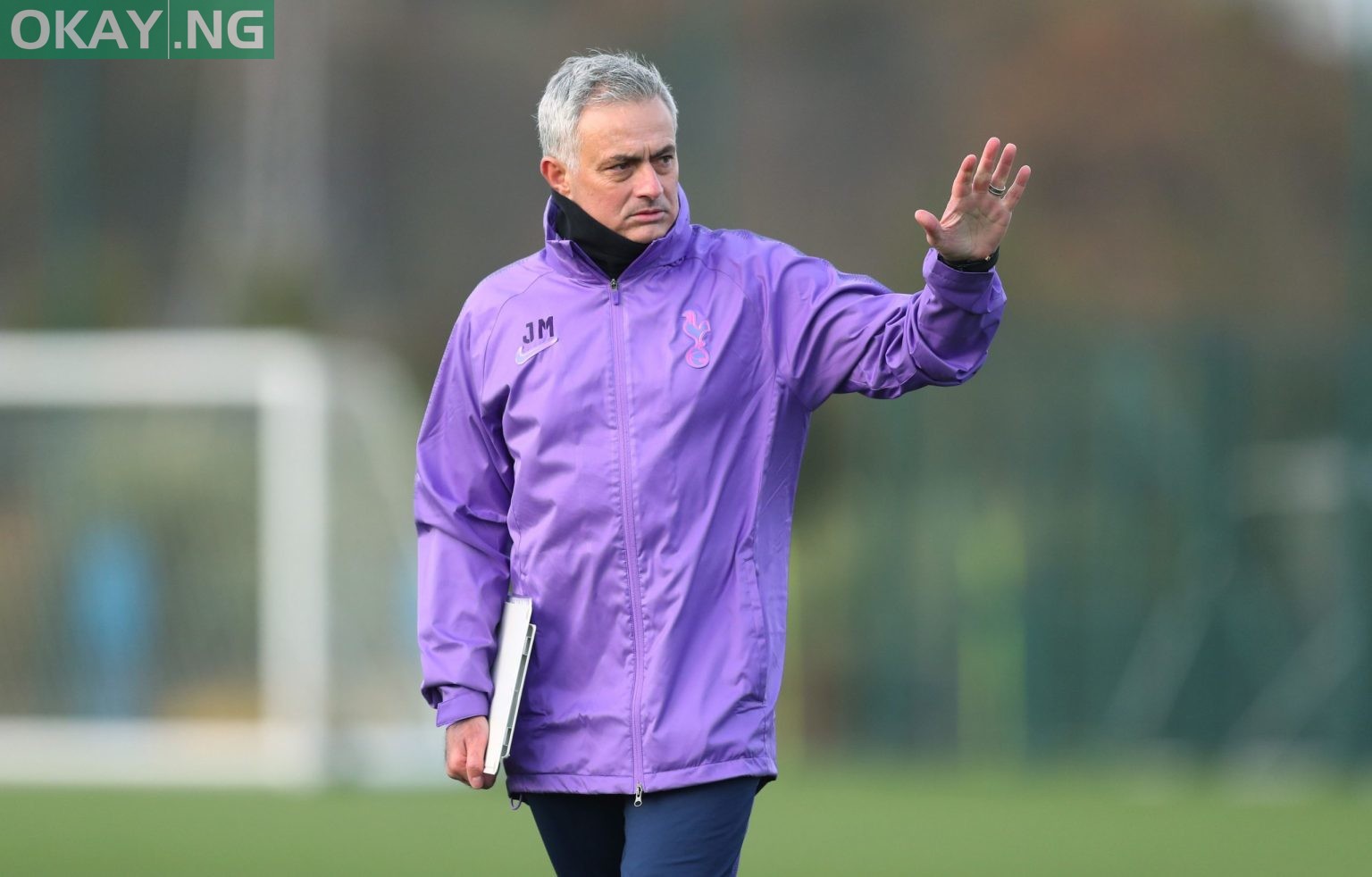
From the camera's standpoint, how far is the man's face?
3.90 m

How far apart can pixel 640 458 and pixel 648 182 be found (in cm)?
48

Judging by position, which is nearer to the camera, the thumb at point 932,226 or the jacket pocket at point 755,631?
the thumb at point 932,226

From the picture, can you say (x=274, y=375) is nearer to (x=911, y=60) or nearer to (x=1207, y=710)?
(x=1207, y=710)

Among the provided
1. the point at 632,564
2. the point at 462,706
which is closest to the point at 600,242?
the point at 632,564

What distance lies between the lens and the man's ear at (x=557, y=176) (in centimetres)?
399

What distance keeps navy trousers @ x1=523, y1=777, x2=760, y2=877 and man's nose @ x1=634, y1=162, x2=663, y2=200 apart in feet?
3.32

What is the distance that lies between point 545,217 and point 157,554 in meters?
9.51

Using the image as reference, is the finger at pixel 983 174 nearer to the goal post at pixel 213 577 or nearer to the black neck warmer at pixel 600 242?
the black neck warmer at pixel 600 242

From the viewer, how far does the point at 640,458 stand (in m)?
3.82

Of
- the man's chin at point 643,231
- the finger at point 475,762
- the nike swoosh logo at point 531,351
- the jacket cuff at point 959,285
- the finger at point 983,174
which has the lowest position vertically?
the finger at point 475,762

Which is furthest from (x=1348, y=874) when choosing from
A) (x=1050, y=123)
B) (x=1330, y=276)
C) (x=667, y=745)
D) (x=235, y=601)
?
(x=1050, y=123)

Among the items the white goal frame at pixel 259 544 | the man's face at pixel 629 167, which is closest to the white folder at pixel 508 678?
the man's face at pixel 629 167

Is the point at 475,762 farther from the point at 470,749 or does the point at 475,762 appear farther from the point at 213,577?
the point at 213,577

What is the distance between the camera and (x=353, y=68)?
84.9 ft
